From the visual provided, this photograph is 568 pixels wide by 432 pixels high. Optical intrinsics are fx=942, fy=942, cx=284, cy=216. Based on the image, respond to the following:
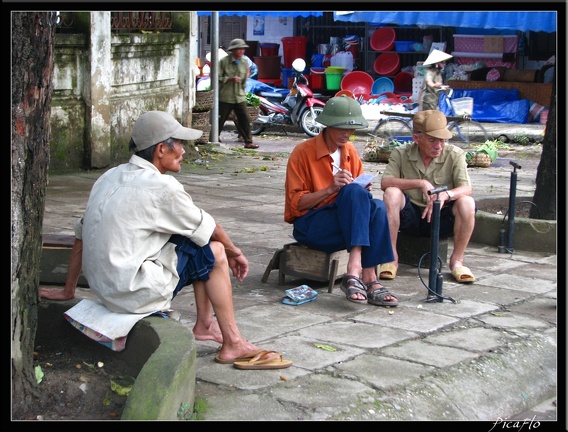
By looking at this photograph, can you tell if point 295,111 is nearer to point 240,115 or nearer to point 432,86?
point 240,115

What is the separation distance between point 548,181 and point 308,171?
2.92 metres

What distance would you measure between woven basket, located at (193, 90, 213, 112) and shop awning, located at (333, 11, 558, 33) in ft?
11.3

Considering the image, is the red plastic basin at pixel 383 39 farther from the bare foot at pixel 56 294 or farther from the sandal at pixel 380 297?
the bare foot at pixel 56 294

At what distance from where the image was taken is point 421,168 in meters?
6.85

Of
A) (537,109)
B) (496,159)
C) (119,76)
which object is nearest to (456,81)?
(537,109)

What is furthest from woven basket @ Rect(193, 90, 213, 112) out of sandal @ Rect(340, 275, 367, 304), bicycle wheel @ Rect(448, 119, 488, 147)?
sandal @ Rect(340, 275, 367, 304)

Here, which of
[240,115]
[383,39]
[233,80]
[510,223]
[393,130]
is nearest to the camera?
[510,223]

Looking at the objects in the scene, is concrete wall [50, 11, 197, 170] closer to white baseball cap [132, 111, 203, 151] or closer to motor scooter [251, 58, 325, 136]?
motor scooter [251, 58, 325, 136]

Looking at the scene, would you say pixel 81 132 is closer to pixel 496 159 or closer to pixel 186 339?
pixel 496 159

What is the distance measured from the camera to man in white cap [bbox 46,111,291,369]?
4.36m

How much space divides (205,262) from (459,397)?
1.40m

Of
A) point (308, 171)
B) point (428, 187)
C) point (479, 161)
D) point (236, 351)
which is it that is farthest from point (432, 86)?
point (236, 351)

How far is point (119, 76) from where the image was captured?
39.3ft

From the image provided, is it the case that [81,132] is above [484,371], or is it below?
above
